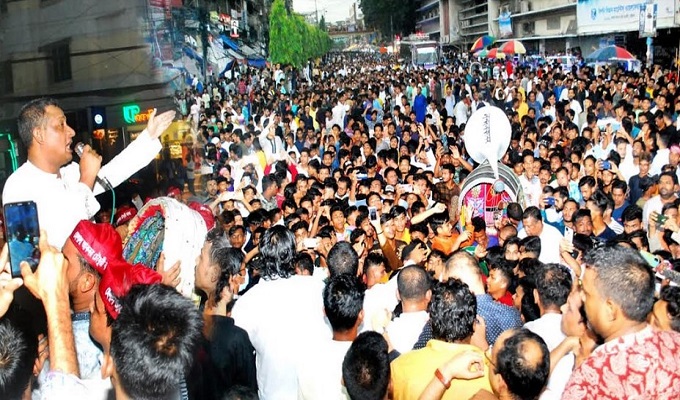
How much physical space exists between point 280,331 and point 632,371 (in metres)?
1.63

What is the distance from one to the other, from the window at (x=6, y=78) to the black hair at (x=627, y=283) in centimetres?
239

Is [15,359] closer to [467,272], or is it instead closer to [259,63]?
[467,272]

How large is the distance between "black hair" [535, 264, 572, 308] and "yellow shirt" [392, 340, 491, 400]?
33.3 inches

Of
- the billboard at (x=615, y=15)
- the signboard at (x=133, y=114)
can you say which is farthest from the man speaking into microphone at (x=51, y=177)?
the billboard at (x=615, y=15)

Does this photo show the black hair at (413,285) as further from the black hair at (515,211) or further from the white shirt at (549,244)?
the black hair at (515,211)

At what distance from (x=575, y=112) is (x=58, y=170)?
1076 cm

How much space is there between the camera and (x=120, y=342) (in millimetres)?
2059

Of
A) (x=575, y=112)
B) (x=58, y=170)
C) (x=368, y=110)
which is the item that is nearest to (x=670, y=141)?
(x=575, y=112)

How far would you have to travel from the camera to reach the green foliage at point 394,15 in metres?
75.4

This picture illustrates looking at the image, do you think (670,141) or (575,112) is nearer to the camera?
(670,141)

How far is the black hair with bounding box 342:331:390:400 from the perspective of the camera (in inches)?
112

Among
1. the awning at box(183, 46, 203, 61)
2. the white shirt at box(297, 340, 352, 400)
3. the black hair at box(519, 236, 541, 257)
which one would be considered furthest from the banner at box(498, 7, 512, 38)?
the white shirt at box(297, 340, 352, 400)

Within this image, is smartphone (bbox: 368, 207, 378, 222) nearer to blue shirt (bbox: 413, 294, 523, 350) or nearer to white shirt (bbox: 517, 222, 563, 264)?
white shirt (bbox: 517, 222, 563, 264)

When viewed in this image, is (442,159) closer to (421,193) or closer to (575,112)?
(421,193)
